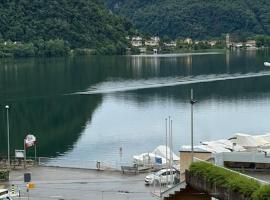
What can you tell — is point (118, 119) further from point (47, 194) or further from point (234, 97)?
point (47, 194)

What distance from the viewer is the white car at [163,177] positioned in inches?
1066

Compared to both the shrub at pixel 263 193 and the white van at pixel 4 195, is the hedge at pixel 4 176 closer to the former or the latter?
the white van at pixel 4 195

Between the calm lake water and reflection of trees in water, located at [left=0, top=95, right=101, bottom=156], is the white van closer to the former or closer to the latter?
the calm lake water

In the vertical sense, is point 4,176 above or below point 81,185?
above

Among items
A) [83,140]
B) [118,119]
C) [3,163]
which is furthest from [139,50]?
[3,163]

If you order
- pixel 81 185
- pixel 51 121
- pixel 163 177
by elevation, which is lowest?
pixel 51 121

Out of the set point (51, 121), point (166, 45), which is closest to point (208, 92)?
point (51, 121)

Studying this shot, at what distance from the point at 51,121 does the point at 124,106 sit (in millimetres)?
10086

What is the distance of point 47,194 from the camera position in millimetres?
25547

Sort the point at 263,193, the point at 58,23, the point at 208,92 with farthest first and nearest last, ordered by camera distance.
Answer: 1. the point at 58,23
2. the point at 208,92
3. the point at 263,193

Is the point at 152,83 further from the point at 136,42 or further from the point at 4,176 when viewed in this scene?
the point at 136,42

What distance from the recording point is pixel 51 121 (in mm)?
58344

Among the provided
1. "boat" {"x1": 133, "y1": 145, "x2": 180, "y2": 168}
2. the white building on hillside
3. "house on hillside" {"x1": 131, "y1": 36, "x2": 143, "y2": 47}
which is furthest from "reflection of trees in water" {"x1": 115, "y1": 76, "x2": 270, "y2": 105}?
the white building on hillside

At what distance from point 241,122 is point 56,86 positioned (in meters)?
36.6
